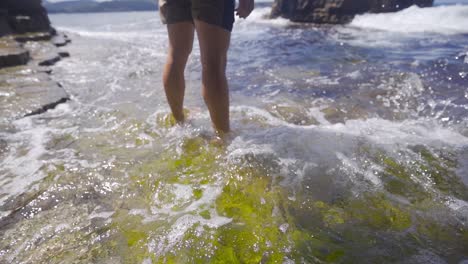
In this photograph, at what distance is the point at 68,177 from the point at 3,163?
55 cm

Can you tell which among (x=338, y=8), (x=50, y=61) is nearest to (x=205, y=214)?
(x=50, y=61)

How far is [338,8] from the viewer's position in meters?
22.8

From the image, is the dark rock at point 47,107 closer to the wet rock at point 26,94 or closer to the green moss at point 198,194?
the wet rock at point 26,94

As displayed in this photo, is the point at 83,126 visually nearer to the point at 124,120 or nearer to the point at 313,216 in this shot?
the point at 124,120

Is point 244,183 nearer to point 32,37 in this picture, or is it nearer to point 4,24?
point 32,37

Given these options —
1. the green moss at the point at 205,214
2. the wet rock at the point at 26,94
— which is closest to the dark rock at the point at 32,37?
the wet rock at the point at 26,94

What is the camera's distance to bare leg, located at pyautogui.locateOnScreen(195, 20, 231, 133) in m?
2.08

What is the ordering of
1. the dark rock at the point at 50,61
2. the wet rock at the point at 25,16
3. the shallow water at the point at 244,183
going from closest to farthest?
1. the shallow water at the point at 244,183
2. the dark rock at the point at 50,61
3. the wet rock at the point at 25,16

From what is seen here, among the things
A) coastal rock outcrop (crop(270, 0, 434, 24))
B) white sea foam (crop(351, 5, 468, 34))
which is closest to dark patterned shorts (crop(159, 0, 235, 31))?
white sea foam (crop(351, 5, 468, 34))

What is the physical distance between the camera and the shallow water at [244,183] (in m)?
1.30

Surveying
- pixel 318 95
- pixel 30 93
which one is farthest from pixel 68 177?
pixel 318 95

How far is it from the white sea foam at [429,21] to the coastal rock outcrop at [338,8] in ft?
17.2

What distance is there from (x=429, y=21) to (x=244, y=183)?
1640 centimetres

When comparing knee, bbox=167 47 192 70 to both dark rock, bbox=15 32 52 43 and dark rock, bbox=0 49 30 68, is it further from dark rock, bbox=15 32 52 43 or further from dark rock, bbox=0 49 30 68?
dark rock, bbox=15 32 52 43
